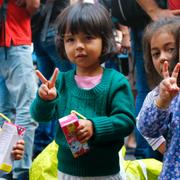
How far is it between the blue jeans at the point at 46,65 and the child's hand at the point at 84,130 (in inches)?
60.7

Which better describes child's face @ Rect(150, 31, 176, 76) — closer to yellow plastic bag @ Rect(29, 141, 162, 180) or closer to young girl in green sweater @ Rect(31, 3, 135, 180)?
young girl in green sweater @ Rect(31, 3, 135, 180)

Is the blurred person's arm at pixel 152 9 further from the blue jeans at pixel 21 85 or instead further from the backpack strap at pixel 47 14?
the blue jeans at pixel 21 85

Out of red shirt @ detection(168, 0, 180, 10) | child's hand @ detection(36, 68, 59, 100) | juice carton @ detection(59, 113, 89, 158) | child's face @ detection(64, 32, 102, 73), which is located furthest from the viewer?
red shirt @ detection(168, 0, 180, 10)

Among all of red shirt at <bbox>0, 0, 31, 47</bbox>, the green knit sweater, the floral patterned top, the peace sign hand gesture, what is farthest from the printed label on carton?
red shirt at <bbox>0, 0, 31, 47</bbox>

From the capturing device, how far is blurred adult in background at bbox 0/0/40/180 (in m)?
3.42

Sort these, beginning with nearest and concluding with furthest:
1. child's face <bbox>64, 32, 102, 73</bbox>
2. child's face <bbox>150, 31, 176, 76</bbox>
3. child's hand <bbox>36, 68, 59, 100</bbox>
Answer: child's hand <bbox>36, 68, 59, 100</bbox> → child's face <bbox>64, 32, 102, 73</bbox> → child's face <bbox>150, 31, 176, 76</bbox>

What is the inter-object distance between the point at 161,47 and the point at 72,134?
0.75 metres

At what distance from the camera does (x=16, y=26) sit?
11.4 feet

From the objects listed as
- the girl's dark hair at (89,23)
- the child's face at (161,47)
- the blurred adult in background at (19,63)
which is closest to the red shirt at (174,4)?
the child's face at (161,47)

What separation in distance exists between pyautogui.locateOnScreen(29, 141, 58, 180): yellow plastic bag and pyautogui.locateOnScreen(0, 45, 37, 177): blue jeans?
0.37 meters

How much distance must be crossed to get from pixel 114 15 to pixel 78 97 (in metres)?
1.19

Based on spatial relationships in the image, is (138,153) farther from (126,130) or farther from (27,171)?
(126,130)

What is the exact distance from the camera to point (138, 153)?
141 inches

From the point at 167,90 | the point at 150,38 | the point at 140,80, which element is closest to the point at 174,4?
the point at 150,38
